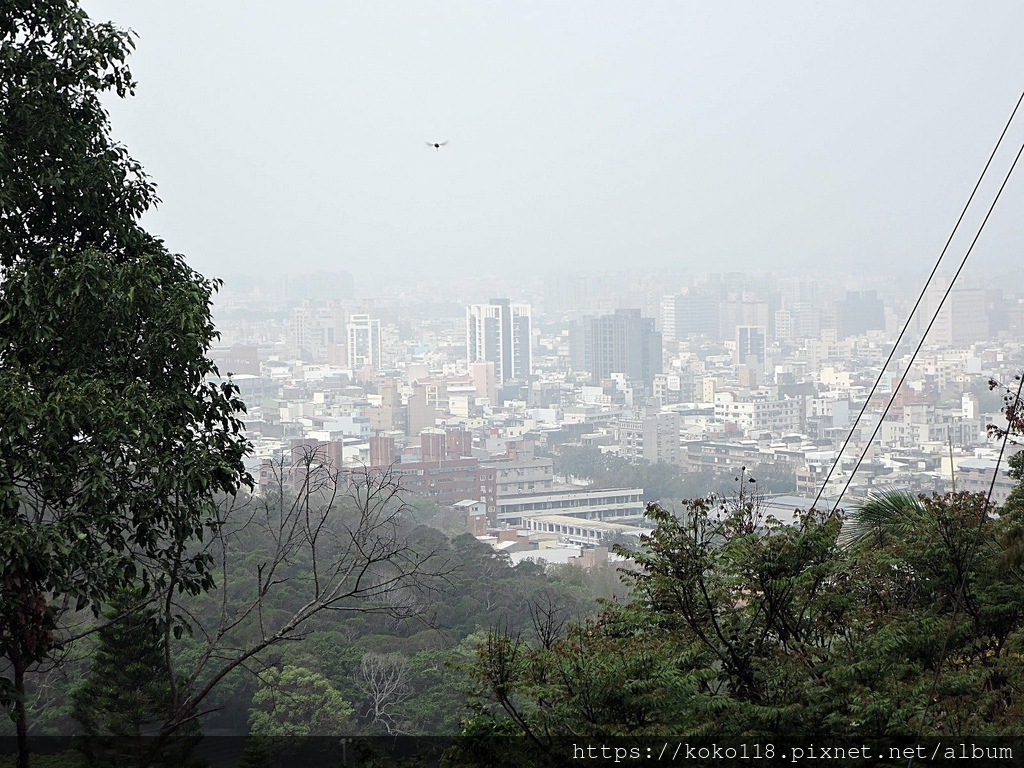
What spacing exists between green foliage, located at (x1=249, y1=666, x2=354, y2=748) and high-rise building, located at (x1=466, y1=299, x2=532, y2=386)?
60502mm

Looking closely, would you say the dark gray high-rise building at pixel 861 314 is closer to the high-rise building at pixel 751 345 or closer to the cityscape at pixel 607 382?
the cityscape at pixel 607 382

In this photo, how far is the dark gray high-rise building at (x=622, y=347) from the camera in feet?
230

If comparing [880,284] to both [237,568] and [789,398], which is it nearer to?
[789,398]

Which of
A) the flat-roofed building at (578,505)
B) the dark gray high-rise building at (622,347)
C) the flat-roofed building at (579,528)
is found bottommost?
the flat-roofed building at (579,528)

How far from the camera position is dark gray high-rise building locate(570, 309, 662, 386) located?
70000mm

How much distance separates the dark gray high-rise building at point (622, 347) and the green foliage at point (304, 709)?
5799 centimetres

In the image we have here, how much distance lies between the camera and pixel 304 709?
37.3 ft

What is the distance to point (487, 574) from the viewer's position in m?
17.4

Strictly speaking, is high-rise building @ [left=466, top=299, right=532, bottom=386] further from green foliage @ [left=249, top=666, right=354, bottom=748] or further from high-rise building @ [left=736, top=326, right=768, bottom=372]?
green foliage @ [left=249, top=666, right=354, bottom=748]

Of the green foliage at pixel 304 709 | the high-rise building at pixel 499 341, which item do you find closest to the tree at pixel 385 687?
the green foliage at pixel 304 709

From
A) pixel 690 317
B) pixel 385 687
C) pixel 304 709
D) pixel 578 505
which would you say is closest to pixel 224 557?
pixel 304 709

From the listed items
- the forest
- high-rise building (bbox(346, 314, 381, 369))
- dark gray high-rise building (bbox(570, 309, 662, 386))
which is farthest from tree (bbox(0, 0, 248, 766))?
high-rise building (bbox(346, 314, 381, 369))

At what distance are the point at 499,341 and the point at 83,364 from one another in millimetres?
70569

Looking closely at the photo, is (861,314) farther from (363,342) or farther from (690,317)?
(363,342)
